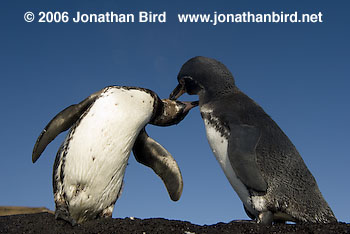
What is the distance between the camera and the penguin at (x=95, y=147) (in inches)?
156

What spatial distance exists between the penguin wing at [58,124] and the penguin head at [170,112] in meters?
0.83

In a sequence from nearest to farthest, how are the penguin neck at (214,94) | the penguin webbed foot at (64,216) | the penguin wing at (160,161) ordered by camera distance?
the penguin webbed foot at (64,216)
the penguin neck at (214,94)
the penguin wing at (160,161)

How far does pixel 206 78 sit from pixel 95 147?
156 centimetres

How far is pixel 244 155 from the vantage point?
372 centimetres

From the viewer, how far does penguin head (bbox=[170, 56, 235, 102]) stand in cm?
455

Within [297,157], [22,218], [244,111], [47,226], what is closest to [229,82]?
[244,111]

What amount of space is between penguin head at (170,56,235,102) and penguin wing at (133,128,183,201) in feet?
2.76

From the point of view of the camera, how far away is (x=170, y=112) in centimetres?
489

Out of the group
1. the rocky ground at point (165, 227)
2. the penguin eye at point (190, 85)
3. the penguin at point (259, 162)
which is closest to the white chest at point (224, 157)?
the penguin at point (259, 162)

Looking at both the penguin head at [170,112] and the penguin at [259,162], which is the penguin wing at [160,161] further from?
the penguin at [259,162]

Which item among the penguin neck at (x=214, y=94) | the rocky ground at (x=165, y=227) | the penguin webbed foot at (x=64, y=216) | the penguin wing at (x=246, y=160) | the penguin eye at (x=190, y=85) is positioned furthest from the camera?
the penguin eye at (x=190, y=85)

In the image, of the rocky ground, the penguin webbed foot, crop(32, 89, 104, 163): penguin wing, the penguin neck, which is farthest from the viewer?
the penguin neck

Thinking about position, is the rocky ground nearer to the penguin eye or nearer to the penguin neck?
the penguin neck

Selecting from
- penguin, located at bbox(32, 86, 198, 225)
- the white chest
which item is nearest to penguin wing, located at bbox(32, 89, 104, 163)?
penguin, located at bbox(32, 86, 198, 225)
